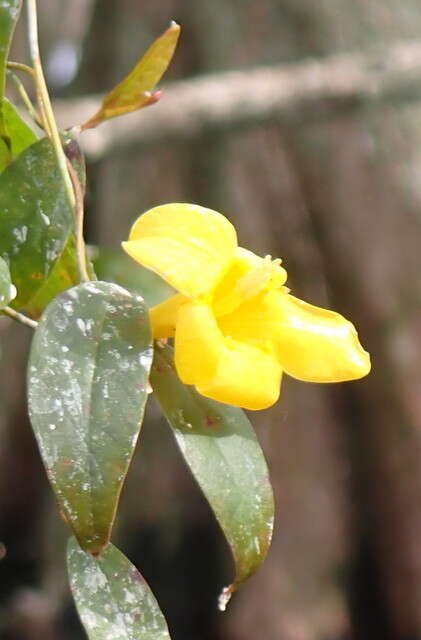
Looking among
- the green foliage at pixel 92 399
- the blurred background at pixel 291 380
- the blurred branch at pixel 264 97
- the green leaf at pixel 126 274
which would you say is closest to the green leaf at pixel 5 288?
the green foliage at pixel 92 399

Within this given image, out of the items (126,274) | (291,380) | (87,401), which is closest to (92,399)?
(87,401)

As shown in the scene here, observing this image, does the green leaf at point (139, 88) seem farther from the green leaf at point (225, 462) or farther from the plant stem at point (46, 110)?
the green leaf at point (225, 462)

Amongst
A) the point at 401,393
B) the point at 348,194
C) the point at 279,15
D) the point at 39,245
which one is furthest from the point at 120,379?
the point at 279,15

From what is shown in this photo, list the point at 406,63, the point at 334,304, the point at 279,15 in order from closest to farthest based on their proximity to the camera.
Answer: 1. the point at 406,63
2. the point at 334,304
3. the point at 279,15

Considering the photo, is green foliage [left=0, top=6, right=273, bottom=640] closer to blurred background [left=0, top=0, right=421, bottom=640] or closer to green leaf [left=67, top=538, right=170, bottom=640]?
green leaf [left=67, top=538, right=170, bottom=640]

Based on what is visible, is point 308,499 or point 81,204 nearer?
point 81,204

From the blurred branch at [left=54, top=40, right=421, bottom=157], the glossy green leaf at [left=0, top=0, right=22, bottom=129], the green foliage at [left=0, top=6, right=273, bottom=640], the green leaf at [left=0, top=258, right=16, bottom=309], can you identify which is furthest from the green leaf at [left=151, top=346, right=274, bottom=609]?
the blurred branch at [left=54, top=40, right=421, bottom=157]

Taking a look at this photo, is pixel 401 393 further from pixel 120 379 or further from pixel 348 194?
pixel 120 379
